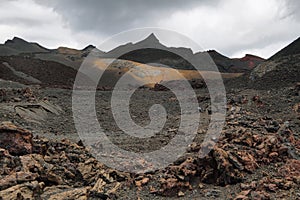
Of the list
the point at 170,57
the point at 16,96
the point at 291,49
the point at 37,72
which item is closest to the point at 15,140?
the point at 16,96

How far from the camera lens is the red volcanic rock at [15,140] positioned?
661cm

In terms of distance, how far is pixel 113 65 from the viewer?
39312 millimetres

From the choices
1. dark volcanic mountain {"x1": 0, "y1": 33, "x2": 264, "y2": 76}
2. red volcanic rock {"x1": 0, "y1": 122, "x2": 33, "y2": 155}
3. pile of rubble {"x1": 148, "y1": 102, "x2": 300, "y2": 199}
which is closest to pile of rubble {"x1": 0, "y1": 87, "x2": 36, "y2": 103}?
red volcanic rock {"x1": 0, "y1": 122, "x2": 33, "y2": 155}

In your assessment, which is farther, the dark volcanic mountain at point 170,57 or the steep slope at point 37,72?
the dark volcanic mountain at point 170,57

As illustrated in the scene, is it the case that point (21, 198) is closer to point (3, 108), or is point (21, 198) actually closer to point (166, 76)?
point (3, 108)

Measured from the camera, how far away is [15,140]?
6.74 m

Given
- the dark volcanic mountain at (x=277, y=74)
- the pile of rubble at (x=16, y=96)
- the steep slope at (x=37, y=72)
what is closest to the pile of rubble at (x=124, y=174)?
the pile of rubble at (x=16, y=96)

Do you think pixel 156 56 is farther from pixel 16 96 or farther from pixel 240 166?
pixel 240 166

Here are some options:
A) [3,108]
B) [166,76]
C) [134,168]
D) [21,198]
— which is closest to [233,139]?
[134,168]

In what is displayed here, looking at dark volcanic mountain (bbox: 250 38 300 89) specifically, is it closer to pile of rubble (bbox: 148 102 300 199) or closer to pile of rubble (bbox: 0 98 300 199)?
pile of rubble (bbox: 148 102 300 199)

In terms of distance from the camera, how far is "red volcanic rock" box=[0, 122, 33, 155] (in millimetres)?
6613

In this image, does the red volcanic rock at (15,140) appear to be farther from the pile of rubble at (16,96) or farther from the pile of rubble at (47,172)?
the pile of rubble at (16,96)

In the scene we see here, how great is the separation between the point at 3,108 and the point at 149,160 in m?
6.10

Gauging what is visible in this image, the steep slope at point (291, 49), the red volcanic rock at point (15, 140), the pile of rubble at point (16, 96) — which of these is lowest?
the red volcanic rock at point (15, 140)
